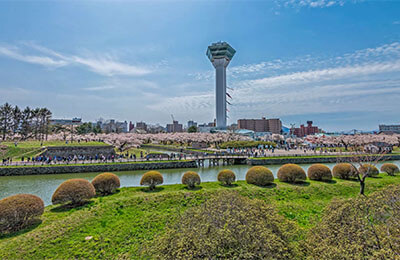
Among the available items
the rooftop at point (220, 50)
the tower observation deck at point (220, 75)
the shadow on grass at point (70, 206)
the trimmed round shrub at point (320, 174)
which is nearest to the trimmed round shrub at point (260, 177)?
the trimmed round shrub at point (320, 174)

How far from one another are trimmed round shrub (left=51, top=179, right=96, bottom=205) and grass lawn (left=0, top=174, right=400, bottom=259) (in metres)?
0.50

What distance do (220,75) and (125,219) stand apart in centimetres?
12242

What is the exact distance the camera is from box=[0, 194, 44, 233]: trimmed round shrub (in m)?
7.64

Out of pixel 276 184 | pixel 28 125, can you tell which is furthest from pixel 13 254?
pixel 28 125

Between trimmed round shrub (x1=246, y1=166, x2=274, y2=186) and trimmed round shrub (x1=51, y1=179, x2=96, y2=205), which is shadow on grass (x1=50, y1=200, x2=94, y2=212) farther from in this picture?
trimmed round shrub (x1=246, y1=166, x2=274, y2=186)

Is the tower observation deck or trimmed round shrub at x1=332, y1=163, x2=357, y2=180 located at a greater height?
the tower observation deck

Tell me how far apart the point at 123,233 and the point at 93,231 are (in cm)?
126

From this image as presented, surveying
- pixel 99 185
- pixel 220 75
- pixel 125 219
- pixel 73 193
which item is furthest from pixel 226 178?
pixel 220 75

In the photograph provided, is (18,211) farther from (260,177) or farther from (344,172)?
(344,172)

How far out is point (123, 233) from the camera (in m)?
8.26

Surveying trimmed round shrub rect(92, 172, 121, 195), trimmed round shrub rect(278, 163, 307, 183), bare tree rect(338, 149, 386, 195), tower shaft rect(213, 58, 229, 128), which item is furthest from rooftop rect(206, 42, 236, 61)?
trimmed round shrub rect(92, 172, 121, 195)

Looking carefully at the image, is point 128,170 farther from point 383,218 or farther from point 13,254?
point 383,218

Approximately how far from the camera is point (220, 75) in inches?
4902

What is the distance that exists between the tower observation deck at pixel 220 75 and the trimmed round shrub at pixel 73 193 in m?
113
